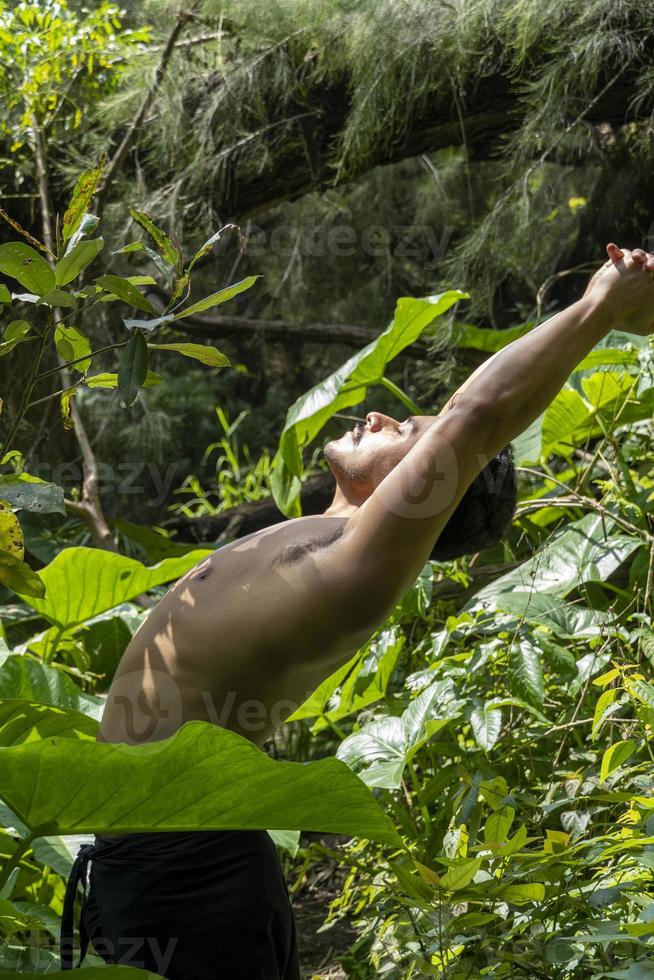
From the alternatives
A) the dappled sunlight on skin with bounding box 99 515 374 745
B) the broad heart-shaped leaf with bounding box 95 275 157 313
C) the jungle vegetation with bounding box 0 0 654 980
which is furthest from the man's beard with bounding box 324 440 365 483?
the broad heart-shaped leaf with bounding box 95 275 157 313

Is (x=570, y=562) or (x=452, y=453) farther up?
(x=452, y=453)

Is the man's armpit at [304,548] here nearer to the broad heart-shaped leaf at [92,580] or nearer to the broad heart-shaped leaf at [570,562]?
the broad heart-shaped leaf at [570,562]

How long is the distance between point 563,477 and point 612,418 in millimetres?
305

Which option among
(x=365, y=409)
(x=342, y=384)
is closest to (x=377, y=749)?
(x=342, y=384)

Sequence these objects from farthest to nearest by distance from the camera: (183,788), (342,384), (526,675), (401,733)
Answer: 1. (342,384)
2. (401,733)
3. (526,675)
4. (183,788)

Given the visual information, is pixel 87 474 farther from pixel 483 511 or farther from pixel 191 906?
pixel 191 906

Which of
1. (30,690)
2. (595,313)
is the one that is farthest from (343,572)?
(30,690)

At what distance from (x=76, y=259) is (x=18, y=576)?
1.14 ft

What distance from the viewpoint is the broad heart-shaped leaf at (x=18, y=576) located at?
3.91 ft

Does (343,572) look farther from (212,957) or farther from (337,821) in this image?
(212,957)

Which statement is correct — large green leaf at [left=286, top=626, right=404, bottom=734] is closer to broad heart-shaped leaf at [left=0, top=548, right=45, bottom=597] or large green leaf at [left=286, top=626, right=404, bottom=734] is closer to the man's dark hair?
the man's dark hair

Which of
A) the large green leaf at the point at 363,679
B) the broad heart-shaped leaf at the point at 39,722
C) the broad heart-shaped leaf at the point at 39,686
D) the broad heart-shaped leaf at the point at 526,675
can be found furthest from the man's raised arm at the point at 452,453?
the broad heart-shaped leaf at the point at 39,686

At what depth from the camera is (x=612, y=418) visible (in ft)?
7.57

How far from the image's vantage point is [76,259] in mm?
1158
